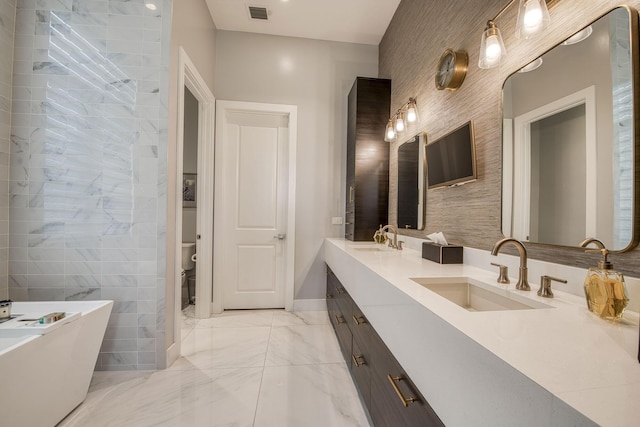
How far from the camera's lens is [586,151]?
0.89 m

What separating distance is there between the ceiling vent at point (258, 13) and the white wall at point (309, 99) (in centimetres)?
25

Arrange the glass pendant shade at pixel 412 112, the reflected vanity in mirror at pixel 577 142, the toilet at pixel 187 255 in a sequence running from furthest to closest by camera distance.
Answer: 1. the toilet at pixel 187 255
2. the glass pendant shade at pixel 412 112
3. the reflected vanity in mirror at pixel 577 142

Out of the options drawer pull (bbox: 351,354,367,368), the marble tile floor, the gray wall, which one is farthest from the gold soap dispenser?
the marble tile floor

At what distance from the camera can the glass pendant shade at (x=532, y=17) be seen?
1.00 m

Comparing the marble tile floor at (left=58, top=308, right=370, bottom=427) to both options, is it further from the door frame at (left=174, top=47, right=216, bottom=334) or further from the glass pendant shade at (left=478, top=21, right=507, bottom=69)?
the glass pendant shade at (left=478, top=21, right=507, bottom=69)

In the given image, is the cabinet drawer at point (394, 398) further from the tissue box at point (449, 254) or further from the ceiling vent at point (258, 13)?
the ceiling vent at point (258, 13)

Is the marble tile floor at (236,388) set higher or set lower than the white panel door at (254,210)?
lower

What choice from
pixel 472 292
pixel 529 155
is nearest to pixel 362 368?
pixel 472 292

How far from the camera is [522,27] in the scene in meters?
1.05

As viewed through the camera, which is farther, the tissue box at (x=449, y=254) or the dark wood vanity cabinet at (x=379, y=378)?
the tissue box at (x=449, y=254)

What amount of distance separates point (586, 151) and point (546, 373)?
33.4 inches

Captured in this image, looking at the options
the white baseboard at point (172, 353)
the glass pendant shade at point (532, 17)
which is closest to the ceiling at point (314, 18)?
the glass pendant shade at point (532, 17)

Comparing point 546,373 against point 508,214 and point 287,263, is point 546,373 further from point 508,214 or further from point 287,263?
point 287,263

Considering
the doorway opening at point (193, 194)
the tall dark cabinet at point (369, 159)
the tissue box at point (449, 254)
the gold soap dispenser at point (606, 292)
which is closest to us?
the gold soap dispenser at point (606, 292)
